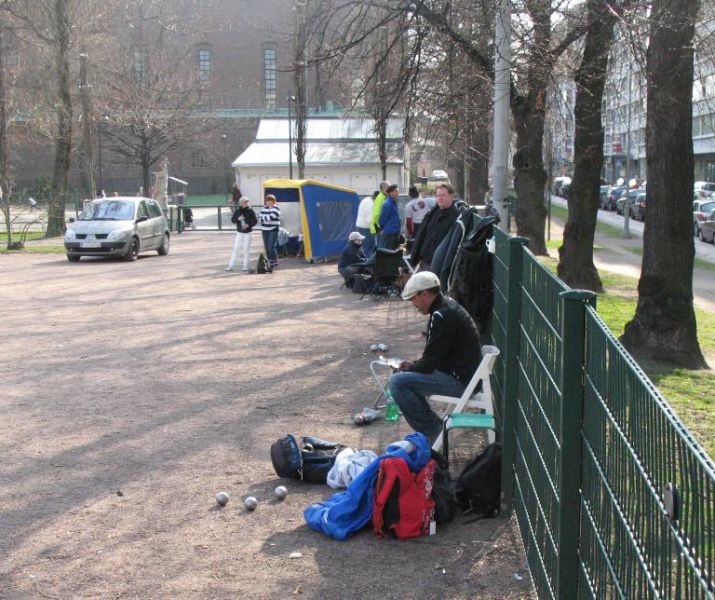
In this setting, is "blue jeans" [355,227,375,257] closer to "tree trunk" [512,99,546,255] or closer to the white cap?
"tree trunk" [512,99,546,255]

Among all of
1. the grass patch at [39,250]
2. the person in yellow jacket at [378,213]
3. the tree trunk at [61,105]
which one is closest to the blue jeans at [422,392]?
the person in yellow jacket at [378,213]

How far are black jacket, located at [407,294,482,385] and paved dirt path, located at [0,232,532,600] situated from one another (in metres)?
0.83

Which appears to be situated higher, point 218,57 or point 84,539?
point 218,57

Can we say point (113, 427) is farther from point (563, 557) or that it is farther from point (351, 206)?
point (351, 206)

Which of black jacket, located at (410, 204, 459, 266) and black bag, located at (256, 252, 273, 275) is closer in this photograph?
black jacket, located at (410, 204, 459, 266)

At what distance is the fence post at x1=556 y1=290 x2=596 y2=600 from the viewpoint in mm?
3705

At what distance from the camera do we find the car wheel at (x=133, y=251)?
82.9 feet

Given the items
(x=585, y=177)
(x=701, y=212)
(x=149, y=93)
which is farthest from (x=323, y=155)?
(x=585, y=177)

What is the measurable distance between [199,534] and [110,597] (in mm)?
947

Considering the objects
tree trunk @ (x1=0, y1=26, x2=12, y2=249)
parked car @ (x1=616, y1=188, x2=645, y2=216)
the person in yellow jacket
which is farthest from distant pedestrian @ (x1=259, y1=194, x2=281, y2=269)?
parked car @ (x1=616, y1=188, x2=645, y2=216)

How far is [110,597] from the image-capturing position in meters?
4.80

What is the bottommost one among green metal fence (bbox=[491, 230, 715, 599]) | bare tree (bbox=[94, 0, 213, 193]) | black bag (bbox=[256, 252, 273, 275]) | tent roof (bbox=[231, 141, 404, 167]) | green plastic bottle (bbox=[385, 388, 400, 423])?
green plastic bottle (bbox=[385, 388, 400, 423])

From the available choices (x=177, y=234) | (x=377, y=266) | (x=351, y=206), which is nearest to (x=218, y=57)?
(x=177, y=234)

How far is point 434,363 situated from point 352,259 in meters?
11.4
